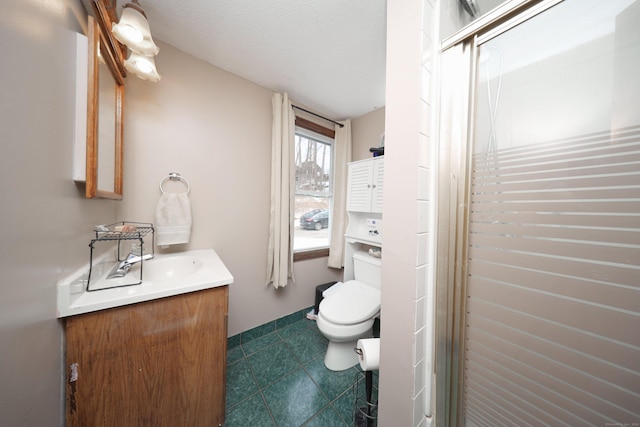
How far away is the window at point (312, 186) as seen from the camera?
80.3 inches

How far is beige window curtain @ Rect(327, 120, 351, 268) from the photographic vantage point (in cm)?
215

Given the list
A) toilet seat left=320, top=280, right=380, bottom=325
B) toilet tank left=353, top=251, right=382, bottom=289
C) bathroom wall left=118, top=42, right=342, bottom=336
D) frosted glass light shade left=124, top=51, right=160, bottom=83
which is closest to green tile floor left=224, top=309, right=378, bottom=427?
bathroom wall left=118, top=42, right=342, bottom=336

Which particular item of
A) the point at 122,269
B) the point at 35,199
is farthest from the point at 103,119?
the point at 122,269

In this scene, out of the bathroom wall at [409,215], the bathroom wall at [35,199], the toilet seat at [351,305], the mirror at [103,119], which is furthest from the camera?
the toilet seat at [351,305]

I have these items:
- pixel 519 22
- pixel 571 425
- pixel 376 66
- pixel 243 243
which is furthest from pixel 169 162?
pixel 571 425

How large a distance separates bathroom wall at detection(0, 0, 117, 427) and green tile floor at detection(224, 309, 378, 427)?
822mm

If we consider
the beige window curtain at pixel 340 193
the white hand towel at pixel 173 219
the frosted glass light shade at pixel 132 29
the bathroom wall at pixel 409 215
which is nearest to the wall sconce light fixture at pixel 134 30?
the frosted glass light shade at pixel 132 29

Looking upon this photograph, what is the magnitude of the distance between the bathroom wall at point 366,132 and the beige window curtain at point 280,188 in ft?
2.62

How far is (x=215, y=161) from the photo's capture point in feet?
4.94

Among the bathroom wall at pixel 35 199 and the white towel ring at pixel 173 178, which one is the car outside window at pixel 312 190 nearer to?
the white towel ring at pixel 173 178

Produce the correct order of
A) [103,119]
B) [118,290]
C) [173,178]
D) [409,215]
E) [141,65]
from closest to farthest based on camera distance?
[409,215]
[118,290]
[103,119]
[141,65]
[173,178]

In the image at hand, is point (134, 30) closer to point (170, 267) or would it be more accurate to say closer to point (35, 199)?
point (35, 199)

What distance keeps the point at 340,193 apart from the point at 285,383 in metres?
1.72

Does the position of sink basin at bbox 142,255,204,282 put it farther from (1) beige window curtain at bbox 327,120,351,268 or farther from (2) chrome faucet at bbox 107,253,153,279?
(1) beige window curtain at bbox 327,120,351,268
